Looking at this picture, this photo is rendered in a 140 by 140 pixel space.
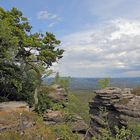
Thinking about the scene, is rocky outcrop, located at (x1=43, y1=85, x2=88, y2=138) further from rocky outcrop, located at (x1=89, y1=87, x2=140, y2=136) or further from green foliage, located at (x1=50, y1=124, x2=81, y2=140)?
rocky outcrop, located at (x1=89, y1=87, x2=140, y2=136)

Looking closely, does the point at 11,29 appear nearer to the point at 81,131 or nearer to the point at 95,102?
the point at 81,131

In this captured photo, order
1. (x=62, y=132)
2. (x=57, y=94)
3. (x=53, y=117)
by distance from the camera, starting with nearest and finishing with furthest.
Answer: (x=62, y=132), (x=53, y=117), (x=57, y=94)

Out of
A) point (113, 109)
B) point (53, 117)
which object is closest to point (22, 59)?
point (53, 117)

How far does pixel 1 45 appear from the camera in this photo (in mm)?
43938

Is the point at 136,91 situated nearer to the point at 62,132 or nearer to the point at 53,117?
the point at 53,117

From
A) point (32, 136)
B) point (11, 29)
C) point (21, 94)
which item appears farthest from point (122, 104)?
point (32, 136)

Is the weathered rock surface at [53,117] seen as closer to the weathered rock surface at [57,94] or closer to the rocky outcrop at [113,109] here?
the weathered rock surface at [57,94]

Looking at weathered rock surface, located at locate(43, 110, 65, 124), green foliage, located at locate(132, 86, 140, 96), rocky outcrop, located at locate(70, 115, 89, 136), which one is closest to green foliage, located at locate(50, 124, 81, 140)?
weathered rock surface, located at locate(43, 110, 65, 124)

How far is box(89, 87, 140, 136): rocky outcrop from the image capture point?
198ft

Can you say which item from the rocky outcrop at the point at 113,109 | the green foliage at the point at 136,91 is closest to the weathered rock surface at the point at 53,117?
the rocky outcrop at the point at 113,109

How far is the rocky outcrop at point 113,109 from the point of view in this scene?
60.2 metres

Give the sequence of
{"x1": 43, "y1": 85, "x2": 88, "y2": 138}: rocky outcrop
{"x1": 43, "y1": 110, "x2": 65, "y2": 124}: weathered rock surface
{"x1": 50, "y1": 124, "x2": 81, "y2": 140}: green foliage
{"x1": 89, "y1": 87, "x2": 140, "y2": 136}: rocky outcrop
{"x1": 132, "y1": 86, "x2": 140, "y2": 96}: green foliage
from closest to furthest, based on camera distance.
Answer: {"x1": 50, "y1": 124, "x2": 81, "y2": 140}: green foliage → {"x1": 43, "y1": 110, "x2": 65, "y2": 124}: weathered rock surface → {"x1": 43, "y1": 85, "x2": 88, "y2": 138}: rocky outcrop → {"x1": 89, "y1": 87, "x2": 140, "y2": 136}: rocky outcrop → {"x1": 132, "y1": 86, "x2": 140, "y2": 96}: green foliage

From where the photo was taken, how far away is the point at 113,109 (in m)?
65.8

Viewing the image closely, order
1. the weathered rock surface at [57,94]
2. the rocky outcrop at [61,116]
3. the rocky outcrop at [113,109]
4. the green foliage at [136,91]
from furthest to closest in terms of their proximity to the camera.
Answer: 1. the green foliage at [136,91]
2. the rocky outcrop at [113,109]
3. the weathered rock surface at [57,94]
4. the rocky outcrop at [61,116]
